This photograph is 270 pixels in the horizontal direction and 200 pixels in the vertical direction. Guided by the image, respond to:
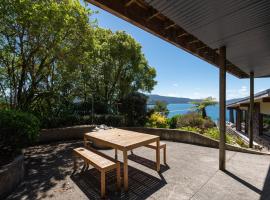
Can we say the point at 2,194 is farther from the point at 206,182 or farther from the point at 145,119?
the point at 145,119

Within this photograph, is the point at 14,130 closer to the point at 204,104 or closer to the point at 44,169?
the point at 44,169

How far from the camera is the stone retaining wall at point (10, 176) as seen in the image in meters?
3.24

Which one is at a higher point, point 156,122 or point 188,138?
point 156,122

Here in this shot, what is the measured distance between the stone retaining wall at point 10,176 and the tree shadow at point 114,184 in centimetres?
119

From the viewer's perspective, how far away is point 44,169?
4.58 meters

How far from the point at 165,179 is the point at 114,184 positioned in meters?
1.22

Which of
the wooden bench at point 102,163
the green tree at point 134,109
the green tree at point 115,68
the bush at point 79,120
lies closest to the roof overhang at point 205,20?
the wooden bench at point 102,163

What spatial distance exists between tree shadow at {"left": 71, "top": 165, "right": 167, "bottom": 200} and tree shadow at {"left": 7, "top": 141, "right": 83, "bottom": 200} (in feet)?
1.37

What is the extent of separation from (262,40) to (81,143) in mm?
7303

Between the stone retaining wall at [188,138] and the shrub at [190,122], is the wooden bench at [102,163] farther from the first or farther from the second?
the shrub at [190,122]

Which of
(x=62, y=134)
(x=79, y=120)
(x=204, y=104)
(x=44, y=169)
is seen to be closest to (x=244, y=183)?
(x=44, y=169)

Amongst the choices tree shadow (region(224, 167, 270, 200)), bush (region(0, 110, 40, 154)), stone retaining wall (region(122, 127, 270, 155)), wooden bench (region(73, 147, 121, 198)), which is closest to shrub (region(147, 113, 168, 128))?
stone retaining wall (region(122, 127, 270, 155))

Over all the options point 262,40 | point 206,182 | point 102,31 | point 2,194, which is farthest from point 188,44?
point 102,31

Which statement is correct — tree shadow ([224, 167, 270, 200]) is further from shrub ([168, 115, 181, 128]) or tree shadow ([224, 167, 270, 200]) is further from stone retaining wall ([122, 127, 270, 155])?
shrub ([168, 115, 181, 128])
